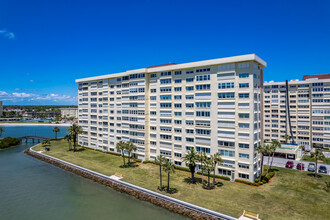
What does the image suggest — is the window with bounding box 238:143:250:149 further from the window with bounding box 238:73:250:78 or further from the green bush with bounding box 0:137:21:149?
the green bush with bounding box 0:137:21:149

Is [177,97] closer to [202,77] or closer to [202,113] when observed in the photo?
[202,113]

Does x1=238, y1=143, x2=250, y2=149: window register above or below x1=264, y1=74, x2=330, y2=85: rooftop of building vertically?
below

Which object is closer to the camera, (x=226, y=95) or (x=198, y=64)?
(x=226, y=95)

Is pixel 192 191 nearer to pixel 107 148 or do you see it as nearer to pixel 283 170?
pixel 283 170

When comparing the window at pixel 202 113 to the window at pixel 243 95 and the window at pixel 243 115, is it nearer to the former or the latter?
the window at pixel 243 115

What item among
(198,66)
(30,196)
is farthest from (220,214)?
(30,196)

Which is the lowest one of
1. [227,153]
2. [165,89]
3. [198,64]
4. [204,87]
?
[227,153]

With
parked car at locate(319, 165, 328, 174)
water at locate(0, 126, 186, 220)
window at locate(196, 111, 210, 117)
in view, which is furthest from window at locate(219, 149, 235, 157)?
parked car at locate(319, 165, 328, 174)

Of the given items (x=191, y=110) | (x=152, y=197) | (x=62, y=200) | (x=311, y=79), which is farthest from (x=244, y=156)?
(x=311, y=79)
